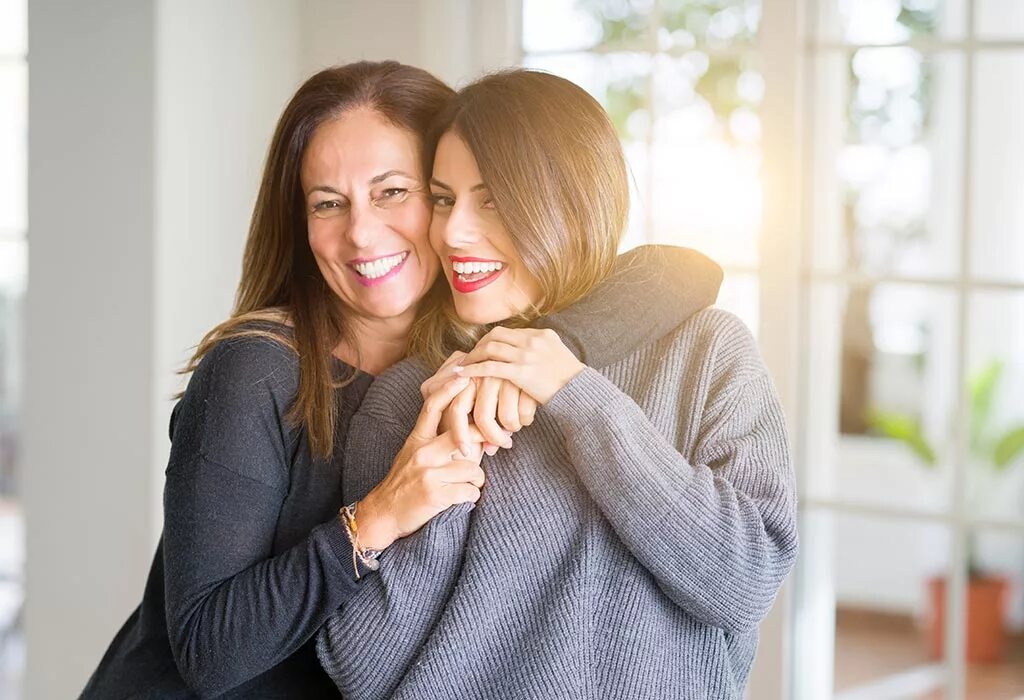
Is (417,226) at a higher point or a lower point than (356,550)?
higher

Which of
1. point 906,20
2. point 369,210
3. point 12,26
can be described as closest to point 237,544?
point 369,210

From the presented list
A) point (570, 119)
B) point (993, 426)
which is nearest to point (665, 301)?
point (570, 119)

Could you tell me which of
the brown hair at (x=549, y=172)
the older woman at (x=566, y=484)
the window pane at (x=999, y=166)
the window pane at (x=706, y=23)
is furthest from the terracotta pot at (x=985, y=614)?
the brown hair at (x=549, y=172)

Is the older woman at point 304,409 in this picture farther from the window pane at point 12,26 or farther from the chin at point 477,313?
the window pane at point 12,26

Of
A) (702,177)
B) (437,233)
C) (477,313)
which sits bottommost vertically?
(477,313)

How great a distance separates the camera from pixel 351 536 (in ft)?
5.20

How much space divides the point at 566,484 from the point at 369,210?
1.61 ft

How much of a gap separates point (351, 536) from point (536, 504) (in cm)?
24

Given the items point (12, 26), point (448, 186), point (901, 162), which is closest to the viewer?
point (448, 186)

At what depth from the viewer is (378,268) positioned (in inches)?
69.8

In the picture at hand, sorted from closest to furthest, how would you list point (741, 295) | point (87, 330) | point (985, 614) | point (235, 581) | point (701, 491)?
point (701, 491) → point (235, 581) → point (87, 330) → point (741, 295) → point (985, 614)

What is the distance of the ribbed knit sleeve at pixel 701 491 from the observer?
1.48m

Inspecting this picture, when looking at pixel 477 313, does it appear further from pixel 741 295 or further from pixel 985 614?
pixel 985 614

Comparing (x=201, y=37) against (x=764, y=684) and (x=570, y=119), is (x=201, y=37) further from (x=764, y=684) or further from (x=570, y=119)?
(x=764, y=684)
